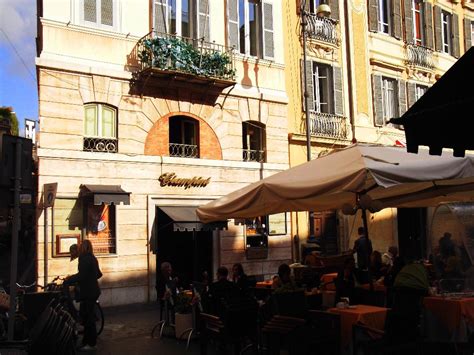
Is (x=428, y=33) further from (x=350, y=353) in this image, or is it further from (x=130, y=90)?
(x=350, y=353)

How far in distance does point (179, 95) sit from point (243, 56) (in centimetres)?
281

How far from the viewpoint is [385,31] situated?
22531mm

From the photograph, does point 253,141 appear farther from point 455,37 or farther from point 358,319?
point 455,37

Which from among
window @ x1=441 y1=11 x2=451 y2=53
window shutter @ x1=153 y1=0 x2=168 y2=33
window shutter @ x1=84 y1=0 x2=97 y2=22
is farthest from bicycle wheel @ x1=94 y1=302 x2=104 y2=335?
window @ x1=441 y1=11 x2=451 y2=53

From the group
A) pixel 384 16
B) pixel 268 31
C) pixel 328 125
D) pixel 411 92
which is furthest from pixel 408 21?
pixel 268 31

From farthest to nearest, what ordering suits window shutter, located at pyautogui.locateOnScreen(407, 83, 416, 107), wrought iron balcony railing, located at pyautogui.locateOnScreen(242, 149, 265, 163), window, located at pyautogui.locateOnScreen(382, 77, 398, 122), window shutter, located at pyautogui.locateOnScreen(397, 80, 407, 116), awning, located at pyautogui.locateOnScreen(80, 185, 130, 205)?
window shutter, located at pyautogui.locateOnScreen(407, 83, 416, 107)
window shutter, located at pyautogui.locateOnScreen(397, 80, 407, 116)
window, located at pyautogui.locateOnScreen(382, 77, 398, 122)
wrought iron balcony railing, located at pyautogui.locateOnScreen(242, 149, 265, 163)
awning, located at pyautogui.locateOnScreen(80, 185, 130, 205)

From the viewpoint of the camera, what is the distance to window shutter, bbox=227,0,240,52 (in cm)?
1758

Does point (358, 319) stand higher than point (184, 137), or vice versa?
point (184, 137)

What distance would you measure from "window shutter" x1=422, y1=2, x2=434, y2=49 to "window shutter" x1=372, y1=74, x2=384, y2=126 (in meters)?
4.01

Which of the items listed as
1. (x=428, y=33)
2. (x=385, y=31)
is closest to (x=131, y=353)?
(x=385, y=31)

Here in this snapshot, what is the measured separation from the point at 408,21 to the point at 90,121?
568 inches

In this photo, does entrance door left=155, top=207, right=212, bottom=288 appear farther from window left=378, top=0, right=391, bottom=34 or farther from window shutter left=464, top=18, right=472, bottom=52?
window shutter left=464, top=18, right=472, bottom=52

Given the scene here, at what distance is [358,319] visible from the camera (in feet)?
21.8

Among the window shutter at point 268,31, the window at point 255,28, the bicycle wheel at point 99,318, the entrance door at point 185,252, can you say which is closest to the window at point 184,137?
the entrance door at point 185,252
